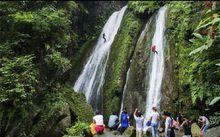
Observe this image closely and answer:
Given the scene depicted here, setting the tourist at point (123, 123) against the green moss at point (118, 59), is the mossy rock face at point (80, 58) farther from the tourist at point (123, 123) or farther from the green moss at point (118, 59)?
the tourist at point (123, 123)

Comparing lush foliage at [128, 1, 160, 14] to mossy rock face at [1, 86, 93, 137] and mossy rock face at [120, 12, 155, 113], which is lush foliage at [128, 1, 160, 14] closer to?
mossy rock face at [120, 12, 155, 113]

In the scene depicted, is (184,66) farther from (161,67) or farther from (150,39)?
(150,39)

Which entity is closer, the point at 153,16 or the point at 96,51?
the point at 153,16

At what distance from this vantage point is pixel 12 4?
20109mm

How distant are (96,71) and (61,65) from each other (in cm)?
553

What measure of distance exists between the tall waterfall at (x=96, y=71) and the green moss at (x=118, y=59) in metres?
0.43

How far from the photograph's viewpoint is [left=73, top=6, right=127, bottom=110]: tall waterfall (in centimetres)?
2277

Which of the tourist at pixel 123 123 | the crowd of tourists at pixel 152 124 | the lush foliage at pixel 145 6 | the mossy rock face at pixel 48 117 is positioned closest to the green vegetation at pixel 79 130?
the crowd of tourists at pixel 152 124

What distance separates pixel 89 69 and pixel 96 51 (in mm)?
1817

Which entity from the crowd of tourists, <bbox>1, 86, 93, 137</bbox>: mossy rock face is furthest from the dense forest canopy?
the crowd of tourists

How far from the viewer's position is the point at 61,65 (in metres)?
18.5

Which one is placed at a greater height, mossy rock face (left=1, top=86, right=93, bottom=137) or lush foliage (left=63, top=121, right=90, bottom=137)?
mossy rock face (left=1, top=86, right=93, bottom=137)

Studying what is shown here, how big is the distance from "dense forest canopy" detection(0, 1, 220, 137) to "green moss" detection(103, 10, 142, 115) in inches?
2.4

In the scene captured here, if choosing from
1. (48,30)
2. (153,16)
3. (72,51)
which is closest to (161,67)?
(153,16)
